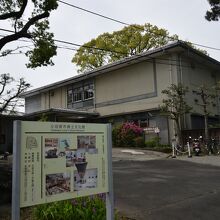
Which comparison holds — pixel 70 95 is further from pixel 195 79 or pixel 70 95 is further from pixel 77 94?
pixel 195 79

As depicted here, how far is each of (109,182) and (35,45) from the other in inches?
305

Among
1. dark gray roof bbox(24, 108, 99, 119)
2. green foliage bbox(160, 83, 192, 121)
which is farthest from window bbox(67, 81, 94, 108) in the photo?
green foliage bbox(160, 83, 192, 121)

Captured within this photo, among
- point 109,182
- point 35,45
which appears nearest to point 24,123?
point 109,182

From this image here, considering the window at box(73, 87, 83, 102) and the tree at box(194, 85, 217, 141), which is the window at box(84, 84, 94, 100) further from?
the tree at box(194, 85, 217, 141)

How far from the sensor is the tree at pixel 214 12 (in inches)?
545

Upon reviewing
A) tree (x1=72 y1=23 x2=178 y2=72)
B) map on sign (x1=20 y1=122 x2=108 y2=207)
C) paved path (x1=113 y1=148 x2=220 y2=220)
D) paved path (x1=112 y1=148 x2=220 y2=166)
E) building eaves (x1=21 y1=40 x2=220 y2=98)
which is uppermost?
tree (x1=72 y1=23 x2=178 y2=72)

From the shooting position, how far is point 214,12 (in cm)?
1388

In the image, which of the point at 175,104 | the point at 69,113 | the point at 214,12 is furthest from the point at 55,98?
the point at 214,12

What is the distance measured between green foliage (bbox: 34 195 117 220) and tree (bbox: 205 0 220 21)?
10.9 meters

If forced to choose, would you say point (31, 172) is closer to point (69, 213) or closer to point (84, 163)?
point (84, 163)

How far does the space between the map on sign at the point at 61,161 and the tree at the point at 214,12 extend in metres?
10.9

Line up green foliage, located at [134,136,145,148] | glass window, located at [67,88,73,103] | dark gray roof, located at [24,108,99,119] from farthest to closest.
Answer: glass window, located at [67,88,73,103]
dark gray roof, located at [24,108,99,119]
green foliage, located at [134,136,145,148]

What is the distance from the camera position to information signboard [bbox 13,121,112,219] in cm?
397

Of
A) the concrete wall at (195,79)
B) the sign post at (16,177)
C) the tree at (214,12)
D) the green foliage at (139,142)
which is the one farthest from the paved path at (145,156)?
the sign post at (16,177)
